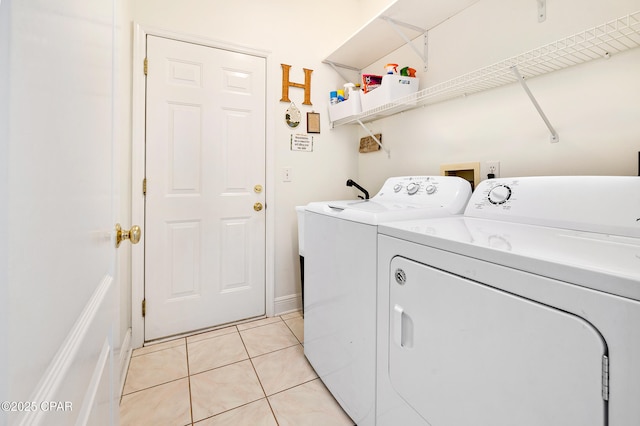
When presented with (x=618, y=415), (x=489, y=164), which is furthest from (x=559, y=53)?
(x=618, y=415)

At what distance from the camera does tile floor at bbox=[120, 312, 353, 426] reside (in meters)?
1.34

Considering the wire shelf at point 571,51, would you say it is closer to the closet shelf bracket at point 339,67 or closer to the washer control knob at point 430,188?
the washer control knob at point 430,188

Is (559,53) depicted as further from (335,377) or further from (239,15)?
(239,15)

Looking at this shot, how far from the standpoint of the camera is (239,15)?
2.11 m

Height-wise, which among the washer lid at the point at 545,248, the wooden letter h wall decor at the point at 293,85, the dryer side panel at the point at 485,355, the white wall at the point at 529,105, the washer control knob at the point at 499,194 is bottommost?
the dryer side panel at the point at 485,355

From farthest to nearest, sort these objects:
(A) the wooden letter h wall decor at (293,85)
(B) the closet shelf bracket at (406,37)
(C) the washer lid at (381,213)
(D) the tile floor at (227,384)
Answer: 1. (A) the wooden letter h wall decor at (293,85)
2. (B) the closet shelf bracket at (406,37)
3. (D) the tile floor at (227,384)
4. (C) the washer lid at (381,213)

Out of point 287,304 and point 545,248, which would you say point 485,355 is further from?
point 287,304

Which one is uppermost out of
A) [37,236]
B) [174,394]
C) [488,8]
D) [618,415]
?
[488,8]

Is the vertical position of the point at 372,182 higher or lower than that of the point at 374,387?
higher

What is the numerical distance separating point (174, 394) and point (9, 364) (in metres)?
1.58

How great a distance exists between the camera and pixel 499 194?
1168 mm

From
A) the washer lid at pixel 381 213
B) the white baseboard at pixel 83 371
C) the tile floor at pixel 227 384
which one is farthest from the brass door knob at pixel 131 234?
the tile floor at pixel 227 384

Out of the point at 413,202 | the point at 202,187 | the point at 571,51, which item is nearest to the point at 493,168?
the point at 413,202

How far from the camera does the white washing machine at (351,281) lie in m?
1.15
